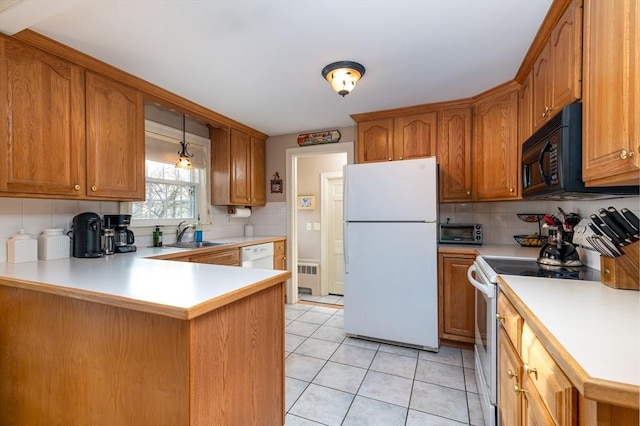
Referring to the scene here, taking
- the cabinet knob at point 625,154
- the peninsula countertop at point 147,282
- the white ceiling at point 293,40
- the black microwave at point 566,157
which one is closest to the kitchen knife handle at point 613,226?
the black microwave at point 566,157

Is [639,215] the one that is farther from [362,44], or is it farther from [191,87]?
[191,87]

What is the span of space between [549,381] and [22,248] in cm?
266

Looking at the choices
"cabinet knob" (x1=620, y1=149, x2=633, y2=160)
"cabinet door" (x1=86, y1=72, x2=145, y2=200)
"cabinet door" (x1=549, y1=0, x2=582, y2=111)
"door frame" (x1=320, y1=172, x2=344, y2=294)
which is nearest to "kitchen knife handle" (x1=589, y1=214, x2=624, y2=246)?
"cabinet knob" (x1=620, y1=149, x2=633, y2=160)

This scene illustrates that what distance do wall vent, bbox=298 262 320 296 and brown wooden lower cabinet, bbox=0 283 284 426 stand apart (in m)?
3.02

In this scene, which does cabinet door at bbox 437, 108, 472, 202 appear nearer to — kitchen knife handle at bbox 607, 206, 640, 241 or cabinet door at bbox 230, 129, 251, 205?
kitchen knife handle at bbox 607, 206, 640, 241

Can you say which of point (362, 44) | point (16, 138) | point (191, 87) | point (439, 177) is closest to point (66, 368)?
point (16, 138)

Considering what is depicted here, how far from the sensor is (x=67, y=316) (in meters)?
1.30

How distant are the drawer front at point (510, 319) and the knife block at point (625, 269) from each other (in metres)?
0.42

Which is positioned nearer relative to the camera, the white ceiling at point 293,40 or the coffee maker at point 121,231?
the white ceiling at point 293,40

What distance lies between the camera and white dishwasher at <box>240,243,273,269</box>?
10.3 feet

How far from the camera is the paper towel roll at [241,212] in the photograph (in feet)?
12.4

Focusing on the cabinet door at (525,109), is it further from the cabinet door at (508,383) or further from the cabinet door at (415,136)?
the cabinet door at (508,383)

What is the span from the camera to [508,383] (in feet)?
4.18

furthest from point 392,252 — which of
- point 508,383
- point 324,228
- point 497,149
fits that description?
point 324,228
